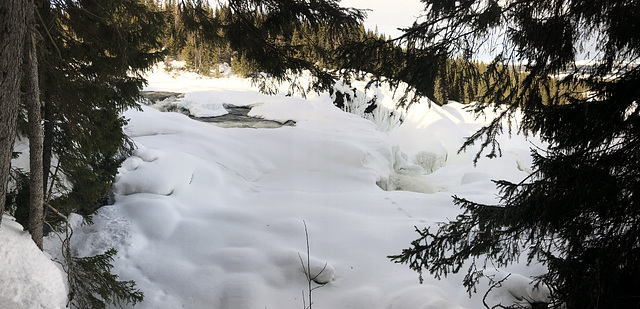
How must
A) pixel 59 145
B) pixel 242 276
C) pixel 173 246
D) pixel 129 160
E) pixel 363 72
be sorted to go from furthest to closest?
pixel 129 160
pixel 173 246
pixel 242 276
pixel 59 145
pixel 363 72

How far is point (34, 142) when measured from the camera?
8.65 feet

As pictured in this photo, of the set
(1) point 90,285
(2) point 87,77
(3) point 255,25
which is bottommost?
(1) point 90,285

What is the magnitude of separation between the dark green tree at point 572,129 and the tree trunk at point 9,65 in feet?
8.76

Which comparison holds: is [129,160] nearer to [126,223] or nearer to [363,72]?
[126,223]

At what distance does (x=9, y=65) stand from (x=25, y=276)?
1.21 m

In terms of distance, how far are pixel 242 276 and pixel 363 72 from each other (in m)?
3.00

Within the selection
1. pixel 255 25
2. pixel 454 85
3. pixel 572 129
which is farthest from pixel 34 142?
pixel 572 129

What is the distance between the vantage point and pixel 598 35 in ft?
8.89

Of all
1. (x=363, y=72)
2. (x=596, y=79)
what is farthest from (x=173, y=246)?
(x=596, y=79)

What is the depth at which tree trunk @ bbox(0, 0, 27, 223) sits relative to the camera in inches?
73.0

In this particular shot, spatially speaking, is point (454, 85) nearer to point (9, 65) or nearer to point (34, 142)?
point (9, 65)

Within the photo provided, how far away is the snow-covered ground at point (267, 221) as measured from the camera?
15.2ft

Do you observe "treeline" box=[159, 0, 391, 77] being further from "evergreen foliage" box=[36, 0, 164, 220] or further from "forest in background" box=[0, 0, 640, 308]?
"evergreen foliage" box=[36, 0, 164, 220]

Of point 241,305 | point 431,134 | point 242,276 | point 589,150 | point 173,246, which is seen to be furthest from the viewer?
point 431,134
